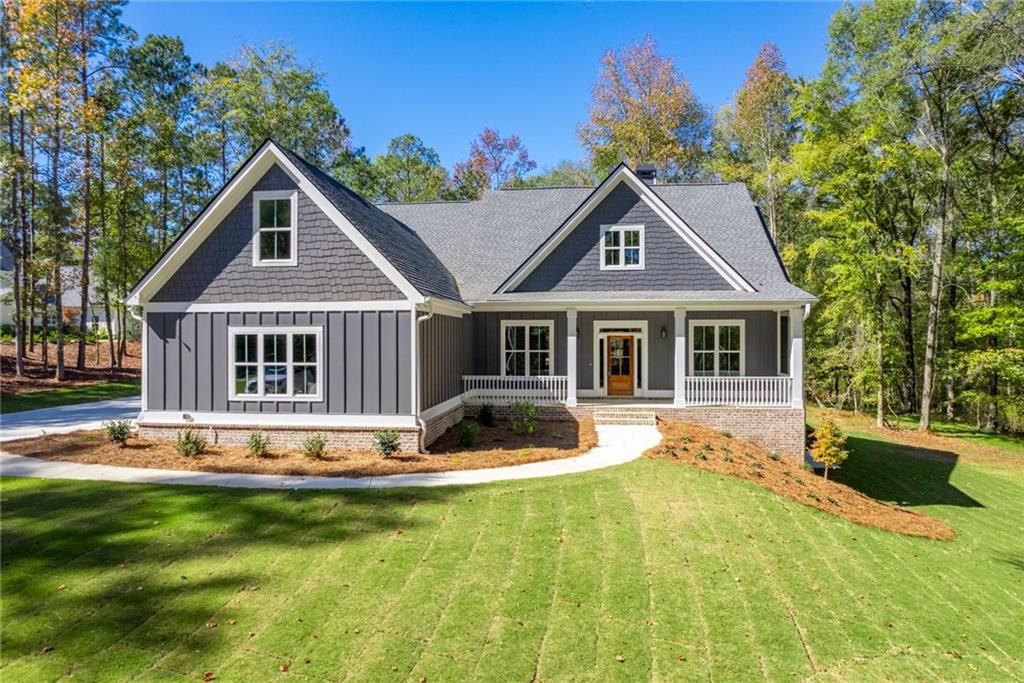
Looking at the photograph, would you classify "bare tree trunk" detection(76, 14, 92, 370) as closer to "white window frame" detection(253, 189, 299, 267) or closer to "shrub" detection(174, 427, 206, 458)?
"white window frame" detection(253, 189, 299, 267)

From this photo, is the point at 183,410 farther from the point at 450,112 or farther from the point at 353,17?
the point at 450,112

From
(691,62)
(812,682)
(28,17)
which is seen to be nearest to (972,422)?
(691,62)

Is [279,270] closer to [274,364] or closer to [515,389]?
[274,364]

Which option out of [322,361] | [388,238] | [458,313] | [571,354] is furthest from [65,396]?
[571,354]

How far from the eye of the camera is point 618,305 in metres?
14.6

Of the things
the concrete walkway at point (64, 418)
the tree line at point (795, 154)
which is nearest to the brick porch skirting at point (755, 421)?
the tree line at point (795, 154)

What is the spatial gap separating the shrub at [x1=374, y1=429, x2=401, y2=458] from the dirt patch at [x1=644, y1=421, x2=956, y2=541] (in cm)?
504

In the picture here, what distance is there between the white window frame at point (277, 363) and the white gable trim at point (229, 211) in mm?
1936

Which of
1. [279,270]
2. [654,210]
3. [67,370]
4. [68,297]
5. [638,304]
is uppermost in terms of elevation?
[654,210]

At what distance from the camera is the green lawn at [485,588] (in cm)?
482

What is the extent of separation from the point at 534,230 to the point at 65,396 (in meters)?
18.7

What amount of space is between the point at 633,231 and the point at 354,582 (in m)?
12.8

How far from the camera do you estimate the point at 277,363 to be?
11.7 m

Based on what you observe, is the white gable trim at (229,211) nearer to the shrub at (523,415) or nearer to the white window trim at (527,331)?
the shrub at (523,415)
